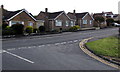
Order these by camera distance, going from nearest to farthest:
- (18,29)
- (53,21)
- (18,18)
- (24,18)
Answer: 1. (18,29)
2. (18,18)
3. (24,18)
4. (53,21)

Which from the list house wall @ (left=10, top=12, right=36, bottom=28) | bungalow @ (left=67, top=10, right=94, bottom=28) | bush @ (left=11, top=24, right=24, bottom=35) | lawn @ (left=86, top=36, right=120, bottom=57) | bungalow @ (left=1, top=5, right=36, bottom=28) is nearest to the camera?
lawn @ (left=86, top=36, right=120, bottom=57)

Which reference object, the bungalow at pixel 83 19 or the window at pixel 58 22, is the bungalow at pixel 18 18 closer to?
the window at pixel 58 22

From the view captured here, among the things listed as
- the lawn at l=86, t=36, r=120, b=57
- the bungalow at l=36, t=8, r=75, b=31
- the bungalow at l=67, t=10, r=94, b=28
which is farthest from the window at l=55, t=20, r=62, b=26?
the lawn at l=86, t=36, r=120, b=57

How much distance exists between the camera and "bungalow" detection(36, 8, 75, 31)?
42997 millimetres

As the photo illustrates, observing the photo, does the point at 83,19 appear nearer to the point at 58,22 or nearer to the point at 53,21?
the point at 58,22

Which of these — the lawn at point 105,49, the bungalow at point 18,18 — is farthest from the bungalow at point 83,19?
the lawn at point 105,49

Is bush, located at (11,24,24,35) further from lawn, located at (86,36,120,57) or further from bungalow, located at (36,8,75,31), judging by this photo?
lawn, located at (86,36,120,57)

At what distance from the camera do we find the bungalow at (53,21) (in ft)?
141

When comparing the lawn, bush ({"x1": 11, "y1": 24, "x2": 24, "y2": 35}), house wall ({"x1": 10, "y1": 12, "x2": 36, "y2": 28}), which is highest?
house wall ({"x1": 10, "y1": 12, "x2": 36, "y2": 28})

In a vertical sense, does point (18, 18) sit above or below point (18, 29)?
above

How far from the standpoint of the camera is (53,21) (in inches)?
1695

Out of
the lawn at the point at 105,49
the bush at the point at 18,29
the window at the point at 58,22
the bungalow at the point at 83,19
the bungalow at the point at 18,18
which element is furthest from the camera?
the bungalow at the point at 83,19

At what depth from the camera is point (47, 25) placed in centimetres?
4378

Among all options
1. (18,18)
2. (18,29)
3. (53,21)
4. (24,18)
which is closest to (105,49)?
(18,29)
